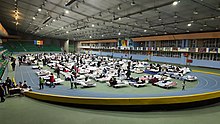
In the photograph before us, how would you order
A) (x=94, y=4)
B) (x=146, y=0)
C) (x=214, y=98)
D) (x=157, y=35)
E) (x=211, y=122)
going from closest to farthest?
1. (x=211, y=122)
2. (x=214, y=98)
3. (x=146, y=0)
4. (x=94, y=4)
5. (x=157, y=35)

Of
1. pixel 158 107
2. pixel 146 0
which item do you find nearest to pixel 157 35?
pixel 146 0

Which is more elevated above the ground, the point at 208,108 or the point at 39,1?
the point at 39,1

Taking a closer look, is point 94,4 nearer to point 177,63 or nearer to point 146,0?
point 146,0

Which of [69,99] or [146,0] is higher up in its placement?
[146,0]

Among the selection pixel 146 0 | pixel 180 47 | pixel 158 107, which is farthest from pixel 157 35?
pixel 158 107

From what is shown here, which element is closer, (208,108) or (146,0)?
(208,108)

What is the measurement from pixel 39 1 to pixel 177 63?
3254cm

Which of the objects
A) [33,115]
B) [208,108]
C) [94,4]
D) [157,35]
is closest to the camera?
[33,115]

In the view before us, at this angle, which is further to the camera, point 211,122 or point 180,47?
point 180,47

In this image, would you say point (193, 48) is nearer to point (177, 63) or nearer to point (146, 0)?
point (177, 63)

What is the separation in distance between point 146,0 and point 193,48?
2365 centimetres

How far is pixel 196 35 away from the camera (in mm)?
31297

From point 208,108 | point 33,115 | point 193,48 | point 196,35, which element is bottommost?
point 208,108

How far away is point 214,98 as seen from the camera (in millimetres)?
12391
